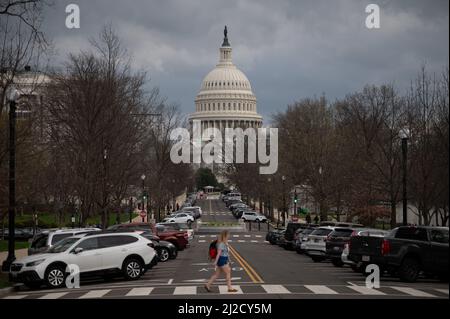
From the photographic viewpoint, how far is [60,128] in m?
53.0

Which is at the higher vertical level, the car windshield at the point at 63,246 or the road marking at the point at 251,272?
the car windshield at the point at 63,246

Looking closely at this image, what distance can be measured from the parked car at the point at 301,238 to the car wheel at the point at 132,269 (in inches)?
506

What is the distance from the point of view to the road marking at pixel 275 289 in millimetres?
20734

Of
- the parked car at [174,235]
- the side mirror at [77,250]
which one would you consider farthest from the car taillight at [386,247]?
the parked car at [174,235]

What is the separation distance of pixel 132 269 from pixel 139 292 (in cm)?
485

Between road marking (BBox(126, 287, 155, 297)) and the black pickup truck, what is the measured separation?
6624 millimetres

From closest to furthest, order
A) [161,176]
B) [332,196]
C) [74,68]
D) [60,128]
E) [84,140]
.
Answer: [84,140] < [74,68] < [60,128] < [332,196] < [161,176]

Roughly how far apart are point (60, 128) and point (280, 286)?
32.9 metres

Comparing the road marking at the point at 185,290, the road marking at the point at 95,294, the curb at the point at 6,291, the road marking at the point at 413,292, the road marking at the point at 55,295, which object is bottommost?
the curb at the point at 6,291

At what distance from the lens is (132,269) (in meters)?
26.2

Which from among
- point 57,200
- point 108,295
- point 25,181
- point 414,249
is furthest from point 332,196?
point 108,295

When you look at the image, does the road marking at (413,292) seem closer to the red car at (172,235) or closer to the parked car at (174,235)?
the red car at (172,235)

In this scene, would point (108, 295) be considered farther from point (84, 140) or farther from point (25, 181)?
point (84, 140)
